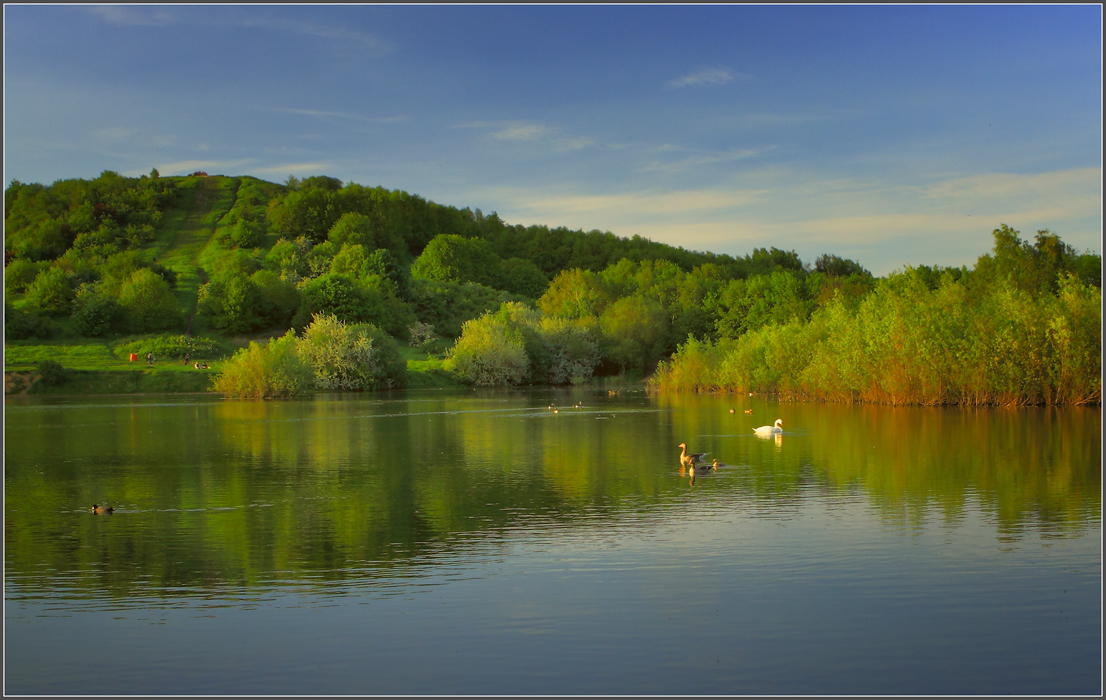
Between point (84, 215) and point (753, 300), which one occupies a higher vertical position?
point (84, 215)

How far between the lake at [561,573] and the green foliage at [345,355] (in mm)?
36780

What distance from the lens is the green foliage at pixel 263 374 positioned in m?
49.3

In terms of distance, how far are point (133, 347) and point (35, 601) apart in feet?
204

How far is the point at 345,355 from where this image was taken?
2249 inches

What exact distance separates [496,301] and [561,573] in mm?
82719

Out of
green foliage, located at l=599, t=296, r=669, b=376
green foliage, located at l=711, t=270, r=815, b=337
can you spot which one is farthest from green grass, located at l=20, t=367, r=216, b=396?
green foliage, located at l=711, t=270, r=815, b=337

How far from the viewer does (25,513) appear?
13.1 m

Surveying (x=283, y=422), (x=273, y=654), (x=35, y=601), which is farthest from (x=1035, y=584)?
(x=283, y=422)

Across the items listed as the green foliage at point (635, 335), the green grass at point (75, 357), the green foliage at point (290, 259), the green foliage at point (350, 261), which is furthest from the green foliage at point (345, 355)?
the green foliage at point (350, 261)

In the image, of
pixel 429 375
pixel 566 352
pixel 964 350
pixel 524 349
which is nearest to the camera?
pixel 964 350

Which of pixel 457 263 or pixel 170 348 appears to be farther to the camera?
pixel 457 263

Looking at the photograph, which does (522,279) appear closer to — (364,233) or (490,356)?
(364,233)

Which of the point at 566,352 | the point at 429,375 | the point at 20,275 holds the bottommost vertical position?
the point at 429,375

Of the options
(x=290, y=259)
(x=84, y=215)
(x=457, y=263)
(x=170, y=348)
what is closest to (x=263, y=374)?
(x=170, y=348)
